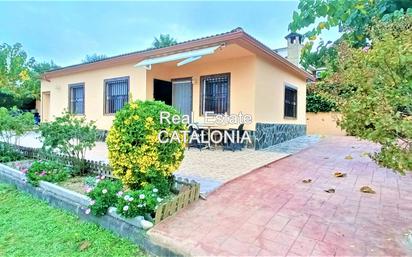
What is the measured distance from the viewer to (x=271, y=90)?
455 inches

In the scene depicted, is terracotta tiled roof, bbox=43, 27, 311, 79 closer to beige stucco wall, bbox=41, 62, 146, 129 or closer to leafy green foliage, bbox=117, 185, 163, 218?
beige stucco wall, bbox=41, 62, 146, 129

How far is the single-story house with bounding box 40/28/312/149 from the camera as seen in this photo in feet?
32.2

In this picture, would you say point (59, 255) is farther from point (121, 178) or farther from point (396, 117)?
point (396, 117)

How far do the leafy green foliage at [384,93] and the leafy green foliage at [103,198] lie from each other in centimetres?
346

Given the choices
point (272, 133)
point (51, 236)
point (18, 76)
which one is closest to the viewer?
point (51, 236)

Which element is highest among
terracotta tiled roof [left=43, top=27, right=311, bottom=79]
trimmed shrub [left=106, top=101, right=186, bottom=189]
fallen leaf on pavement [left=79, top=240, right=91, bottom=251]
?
terracotta tiled roof [left=43, top=27, right=311, bottom=79]

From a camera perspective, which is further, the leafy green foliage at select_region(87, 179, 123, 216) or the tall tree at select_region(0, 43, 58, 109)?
A: the tall tree at select_region(0, 43, 58, 109)

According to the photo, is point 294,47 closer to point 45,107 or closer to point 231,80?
point 231,80

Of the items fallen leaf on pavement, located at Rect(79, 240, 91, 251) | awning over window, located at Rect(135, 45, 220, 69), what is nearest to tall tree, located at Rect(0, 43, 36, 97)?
awning over window, located at Rect(135, 45, 220, 69)

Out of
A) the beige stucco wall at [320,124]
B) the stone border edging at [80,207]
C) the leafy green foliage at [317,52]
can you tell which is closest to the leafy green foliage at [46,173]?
the stone border edging at [80,207]

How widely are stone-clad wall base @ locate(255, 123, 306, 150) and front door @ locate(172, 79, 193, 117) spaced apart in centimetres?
341

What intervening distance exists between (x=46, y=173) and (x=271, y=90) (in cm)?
896

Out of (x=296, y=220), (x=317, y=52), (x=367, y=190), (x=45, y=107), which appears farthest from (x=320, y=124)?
(x=45, y=107)

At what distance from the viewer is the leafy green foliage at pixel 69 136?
19.1ft
